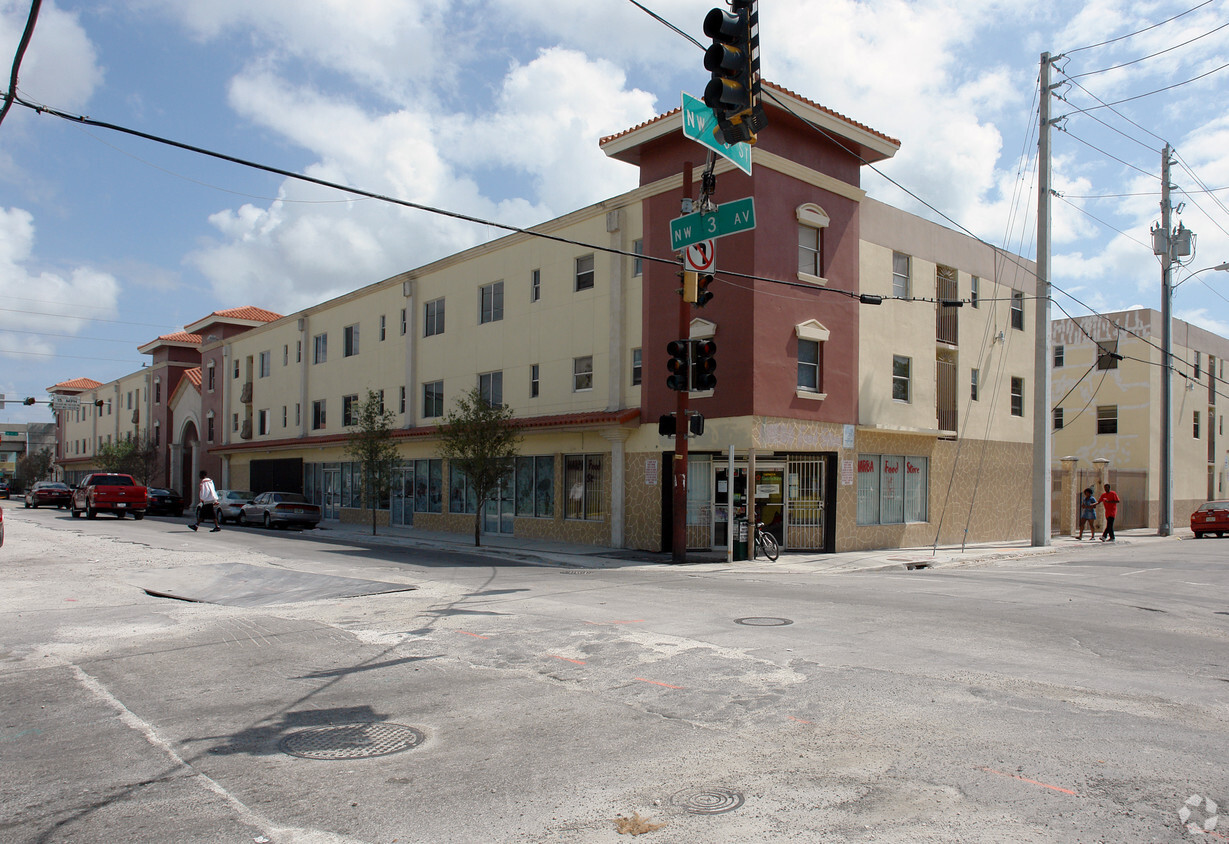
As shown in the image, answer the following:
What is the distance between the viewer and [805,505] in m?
22.9

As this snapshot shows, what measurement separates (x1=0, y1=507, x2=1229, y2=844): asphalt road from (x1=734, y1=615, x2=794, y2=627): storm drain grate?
0.07 m

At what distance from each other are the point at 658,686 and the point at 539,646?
2096mm

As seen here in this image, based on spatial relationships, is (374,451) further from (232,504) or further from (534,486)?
(232,504)

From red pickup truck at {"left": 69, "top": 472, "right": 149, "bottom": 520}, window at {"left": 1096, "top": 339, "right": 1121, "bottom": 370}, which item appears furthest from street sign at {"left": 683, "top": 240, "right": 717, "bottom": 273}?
window at {"left": 1096, "top": 339, "right": 1121, "bottom": 370}

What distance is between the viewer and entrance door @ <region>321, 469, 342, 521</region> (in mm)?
39281

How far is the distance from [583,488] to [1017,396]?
1558 cm

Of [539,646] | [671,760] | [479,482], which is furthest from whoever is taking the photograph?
[479,482]

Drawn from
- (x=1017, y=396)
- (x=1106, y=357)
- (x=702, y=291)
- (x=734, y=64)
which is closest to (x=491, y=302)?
(x=702, y=291)

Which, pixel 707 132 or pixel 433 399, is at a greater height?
pixel 707 132

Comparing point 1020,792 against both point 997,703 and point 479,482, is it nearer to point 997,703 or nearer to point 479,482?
point 997,703

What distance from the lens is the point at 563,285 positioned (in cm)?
2691

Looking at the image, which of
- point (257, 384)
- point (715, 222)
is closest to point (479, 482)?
point (715, 222)

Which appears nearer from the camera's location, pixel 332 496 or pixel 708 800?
pixel 708 800

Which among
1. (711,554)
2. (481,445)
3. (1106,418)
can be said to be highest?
(1106,418)
